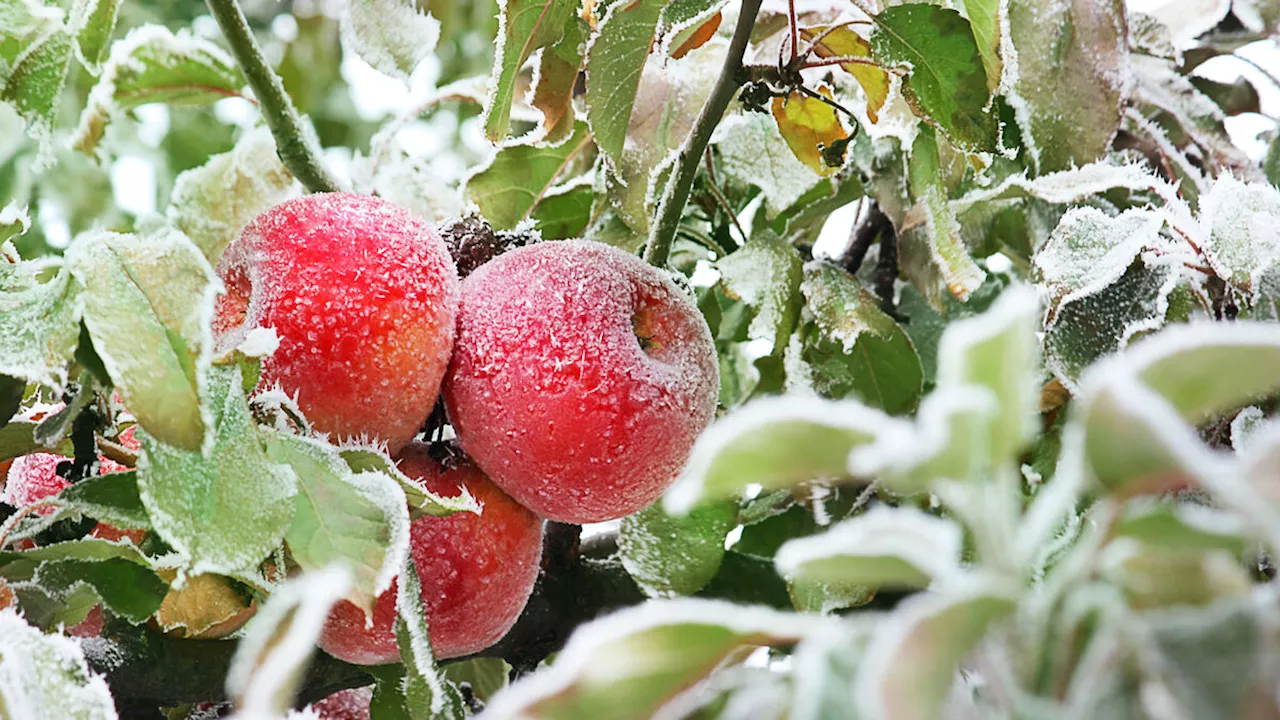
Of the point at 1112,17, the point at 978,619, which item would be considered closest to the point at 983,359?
the point at 978,619

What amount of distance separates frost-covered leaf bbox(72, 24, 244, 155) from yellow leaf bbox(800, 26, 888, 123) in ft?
1.03

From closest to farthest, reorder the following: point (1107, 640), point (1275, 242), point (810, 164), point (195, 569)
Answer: point (1107, 640), point (195, 569), point (1275, 242), point (810, 164)

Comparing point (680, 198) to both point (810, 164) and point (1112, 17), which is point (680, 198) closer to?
point (810, 164)

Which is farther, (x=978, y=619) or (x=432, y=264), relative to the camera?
(x=432, y=264)

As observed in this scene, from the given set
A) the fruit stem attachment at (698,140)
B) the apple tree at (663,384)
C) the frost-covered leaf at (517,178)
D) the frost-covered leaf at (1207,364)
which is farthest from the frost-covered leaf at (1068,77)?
the frost-covered leaf at (1207,364)

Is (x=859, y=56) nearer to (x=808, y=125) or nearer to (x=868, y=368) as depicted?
(x=808, y=125)

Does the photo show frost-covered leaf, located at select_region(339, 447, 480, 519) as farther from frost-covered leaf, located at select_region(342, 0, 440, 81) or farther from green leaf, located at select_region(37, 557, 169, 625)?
frost-covered leaf, located at select_region(342, 0, 440, 81)

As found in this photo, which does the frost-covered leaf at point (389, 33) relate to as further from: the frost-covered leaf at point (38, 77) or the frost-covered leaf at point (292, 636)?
the frost-covered leaf at point (292, 636)

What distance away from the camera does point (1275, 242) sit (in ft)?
1.48

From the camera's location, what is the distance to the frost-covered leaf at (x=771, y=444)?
20 centimetres

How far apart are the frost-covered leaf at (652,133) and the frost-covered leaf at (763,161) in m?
0.08

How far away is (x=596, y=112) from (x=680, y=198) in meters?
0.05

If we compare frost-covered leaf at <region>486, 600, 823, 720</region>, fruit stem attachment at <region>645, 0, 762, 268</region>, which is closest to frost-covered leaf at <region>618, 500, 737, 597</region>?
fruit stem attachment at <region>645, 0, 762, 268</region>

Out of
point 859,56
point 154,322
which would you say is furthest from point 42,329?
point 859,56
